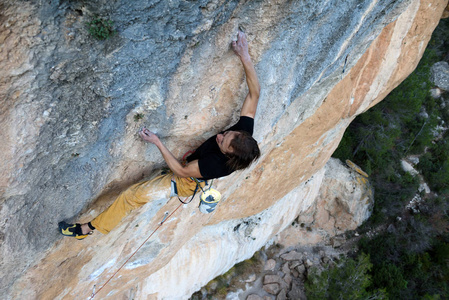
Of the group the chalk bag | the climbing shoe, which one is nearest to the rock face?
the climbing shoe

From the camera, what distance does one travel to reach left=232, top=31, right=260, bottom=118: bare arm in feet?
8.84

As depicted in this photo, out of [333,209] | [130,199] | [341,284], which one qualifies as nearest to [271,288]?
[341,284]

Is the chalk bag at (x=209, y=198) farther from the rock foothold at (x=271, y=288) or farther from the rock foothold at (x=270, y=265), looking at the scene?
the rock foothold at (x=270, y=265)

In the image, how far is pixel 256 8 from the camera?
2562 millimetres

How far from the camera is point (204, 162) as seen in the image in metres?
2.69

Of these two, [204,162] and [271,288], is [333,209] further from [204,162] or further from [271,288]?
[204,162]

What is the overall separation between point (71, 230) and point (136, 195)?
64cm

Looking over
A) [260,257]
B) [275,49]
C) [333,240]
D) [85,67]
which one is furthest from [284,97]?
[333,240]

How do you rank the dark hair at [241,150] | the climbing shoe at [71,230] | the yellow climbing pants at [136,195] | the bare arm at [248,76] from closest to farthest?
1. the dark hair at [241,150]
2. the bare arm at [248,76]
3. the climbing shoe at [71,230]
4. the yellow climbing pants at [136,195]

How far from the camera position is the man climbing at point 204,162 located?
257 cm

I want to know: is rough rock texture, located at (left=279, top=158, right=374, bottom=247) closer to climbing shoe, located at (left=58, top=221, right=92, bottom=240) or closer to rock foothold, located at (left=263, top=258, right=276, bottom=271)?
rock foothold, located at (left=263, top=258, right=276, bottom=271)

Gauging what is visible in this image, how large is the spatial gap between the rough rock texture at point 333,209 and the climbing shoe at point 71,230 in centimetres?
821

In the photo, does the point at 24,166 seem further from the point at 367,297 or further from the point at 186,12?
the point at 367,297

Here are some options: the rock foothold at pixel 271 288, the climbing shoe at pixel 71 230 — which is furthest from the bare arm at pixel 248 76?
the rock foothold at pixel 271 288
